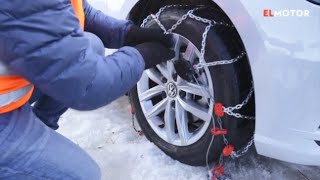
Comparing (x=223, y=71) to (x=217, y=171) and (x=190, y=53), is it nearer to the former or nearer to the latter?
(x=190, y=53)

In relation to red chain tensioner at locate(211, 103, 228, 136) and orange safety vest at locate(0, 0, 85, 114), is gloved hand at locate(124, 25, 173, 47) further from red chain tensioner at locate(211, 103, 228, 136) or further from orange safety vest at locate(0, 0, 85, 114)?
orange safety vest at locate(0, 0, 85, 114)

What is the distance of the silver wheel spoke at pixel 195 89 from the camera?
7.00ft

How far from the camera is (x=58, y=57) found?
4.00 feet

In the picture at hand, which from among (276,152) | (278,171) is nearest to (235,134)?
(276,152)

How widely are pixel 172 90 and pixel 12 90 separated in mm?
1087

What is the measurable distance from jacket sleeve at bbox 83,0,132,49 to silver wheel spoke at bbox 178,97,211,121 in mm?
507

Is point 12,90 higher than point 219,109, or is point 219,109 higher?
point 12,90

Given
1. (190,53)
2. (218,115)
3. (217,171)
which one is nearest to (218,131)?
(218,115)

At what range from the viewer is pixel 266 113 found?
6.14 feet

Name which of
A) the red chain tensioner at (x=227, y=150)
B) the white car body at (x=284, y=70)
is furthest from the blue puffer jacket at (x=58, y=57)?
the red chain tensioner at (x=227, y=150)

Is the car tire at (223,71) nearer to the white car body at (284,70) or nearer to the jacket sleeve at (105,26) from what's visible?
the white car body at (284,70)

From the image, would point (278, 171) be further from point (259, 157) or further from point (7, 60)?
point (7, 60)

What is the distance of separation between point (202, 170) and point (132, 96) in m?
0.64

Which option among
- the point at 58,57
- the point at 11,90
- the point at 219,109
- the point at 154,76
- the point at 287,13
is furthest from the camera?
the point at 154,76
